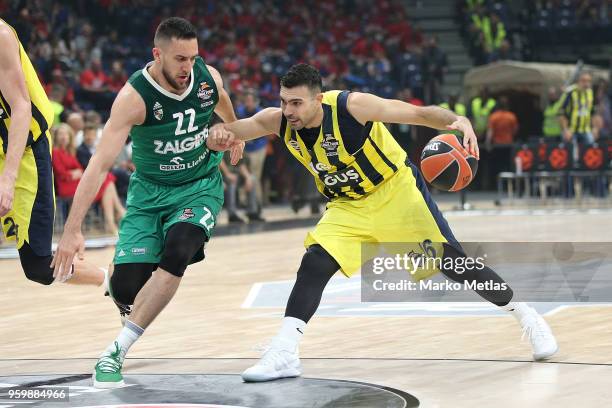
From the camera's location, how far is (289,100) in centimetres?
640

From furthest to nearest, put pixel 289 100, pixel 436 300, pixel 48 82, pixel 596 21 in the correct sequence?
pixel 596 21
pixel 48 82
pixel 436 300
pixel 289 100

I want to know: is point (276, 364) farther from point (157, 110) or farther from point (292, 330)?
point (157, 110)

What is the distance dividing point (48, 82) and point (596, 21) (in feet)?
49.8

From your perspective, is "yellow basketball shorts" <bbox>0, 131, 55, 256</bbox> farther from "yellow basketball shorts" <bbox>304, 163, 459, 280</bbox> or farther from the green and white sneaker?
"yellow basketball shorts" <bbox>304, 163, 459, 280</bbox>

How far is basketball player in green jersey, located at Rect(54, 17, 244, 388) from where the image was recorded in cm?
642

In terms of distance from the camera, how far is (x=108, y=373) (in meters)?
6.16

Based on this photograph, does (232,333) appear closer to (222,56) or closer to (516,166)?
(516,166)

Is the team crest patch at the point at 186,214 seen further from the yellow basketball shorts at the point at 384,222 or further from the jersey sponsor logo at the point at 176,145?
the yellow basketball shorts at the point at 384,222

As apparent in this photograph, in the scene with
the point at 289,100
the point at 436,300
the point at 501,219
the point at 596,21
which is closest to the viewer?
the point at 289,100

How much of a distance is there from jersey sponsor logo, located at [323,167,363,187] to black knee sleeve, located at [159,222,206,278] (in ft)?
2.48

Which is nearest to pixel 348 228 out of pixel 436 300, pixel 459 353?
Answer: pixel 459 353

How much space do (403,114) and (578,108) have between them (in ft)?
50.8

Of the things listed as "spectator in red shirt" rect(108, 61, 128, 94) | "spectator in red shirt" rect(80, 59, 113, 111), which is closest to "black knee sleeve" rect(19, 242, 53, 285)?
"spectator in red shirt" rect(80, 59, 113, 111)

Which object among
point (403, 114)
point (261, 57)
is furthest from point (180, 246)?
point (261, 57)
